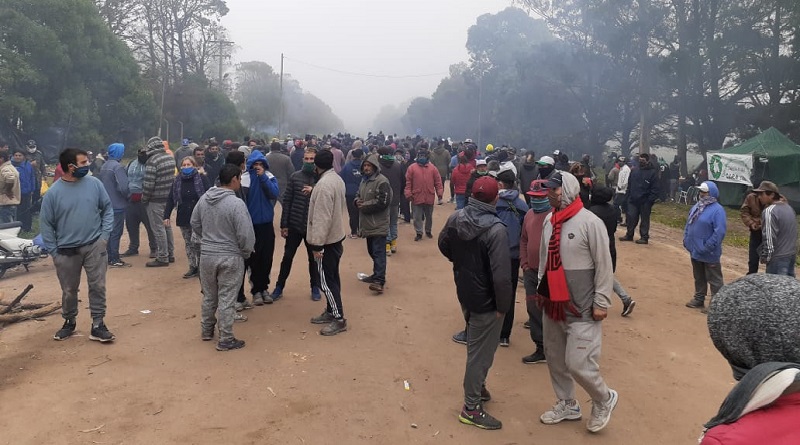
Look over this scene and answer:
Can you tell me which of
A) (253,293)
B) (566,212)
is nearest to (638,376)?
(566,212)

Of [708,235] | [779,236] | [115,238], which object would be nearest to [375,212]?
[708,235]

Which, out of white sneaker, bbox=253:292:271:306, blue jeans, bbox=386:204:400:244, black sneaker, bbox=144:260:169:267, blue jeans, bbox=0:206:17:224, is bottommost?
black sneaker, bbox=144:260:169:267

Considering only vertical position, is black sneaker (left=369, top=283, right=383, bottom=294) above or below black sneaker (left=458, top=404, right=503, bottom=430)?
above

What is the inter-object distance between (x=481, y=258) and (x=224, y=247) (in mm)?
2662

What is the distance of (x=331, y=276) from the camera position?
18.7 feet

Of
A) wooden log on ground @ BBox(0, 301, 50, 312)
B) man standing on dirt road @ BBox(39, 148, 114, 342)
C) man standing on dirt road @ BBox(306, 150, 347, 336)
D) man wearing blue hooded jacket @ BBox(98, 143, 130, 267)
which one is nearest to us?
man standing on dirt road @ BBox(39, 148, 114, 342)

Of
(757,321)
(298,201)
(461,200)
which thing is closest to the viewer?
(757,321)

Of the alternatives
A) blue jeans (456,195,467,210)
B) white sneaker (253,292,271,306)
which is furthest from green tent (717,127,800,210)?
white sneaker (253,292,271,306)

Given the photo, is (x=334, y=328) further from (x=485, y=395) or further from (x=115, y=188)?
(x=115, y=188)

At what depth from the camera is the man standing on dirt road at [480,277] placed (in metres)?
3.82

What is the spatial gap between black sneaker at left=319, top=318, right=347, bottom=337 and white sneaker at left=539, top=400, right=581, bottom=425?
244 centimetres

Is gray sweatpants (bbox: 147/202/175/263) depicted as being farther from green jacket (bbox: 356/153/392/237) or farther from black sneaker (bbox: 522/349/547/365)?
black sneaker (bbox: 522/349/547/365)

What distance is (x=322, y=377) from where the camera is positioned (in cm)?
477

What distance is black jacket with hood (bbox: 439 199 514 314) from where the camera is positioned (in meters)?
3.81
